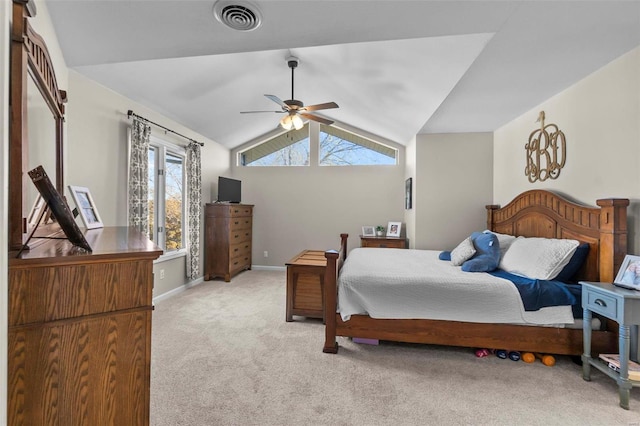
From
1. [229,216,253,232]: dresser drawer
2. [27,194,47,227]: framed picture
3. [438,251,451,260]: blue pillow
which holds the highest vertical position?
[27,194,47,227]: framed picture

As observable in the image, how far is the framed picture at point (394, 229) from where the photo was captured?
535 cm

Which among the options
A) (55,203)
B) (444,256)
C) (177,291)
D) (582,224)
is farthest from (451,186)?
(55,203)

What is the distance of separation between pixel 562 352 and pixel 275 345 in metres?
2.29

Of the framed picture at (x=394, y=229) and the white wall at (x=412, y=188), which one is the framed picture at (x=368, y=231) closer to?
the framed picture at (x=394, y=229)

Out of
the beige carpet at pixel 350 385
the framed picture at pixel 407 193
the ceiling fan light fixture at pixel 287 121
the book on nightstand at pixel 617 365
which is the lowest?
the beige carpet at pixel 350 385

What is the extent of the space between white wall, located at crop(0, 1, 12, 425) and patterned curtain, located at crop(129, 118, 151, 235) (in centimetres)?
247

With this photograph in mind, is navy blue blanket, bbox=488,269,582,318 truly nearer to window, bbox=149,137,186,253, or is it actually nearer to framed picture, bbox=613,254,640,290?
framed picture, bbox=613,254,640,290

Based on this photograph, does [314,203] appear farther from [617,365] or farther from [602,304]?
[617,365]

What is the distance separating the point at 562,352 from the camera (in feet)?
7.54

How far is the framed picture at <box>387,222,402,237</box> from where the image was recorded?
535 cm

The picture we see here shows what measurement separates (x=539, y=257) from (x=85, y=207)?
369 centimetres

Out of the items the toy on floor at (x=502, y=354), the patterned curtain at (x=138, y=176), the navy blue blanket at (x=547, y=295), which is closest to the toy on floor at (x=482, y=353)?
the toy on floor at (x=502, y=354)

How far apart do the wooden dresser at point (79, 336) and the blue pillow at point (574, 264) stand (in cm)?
299

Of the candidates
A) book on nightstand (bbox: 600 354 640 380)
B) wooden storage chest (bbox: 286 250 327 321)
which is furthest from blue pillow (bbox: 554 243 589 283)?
wooden storage chest (bbox: 286 250 327 321)
